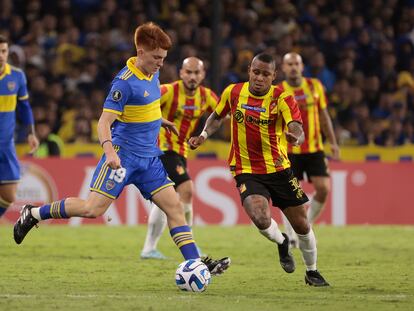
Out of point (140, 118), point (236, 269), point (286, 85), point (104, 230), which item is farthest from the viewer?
point (104, 230)

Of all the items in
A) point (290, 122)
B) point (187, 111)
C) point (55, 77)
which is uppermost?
point (290, 122)

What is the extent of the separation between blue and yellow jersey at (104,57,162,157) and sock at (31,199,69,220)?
0.72 meters

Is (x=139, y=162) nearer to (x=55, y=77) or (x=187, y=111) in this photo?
(x=187, y=111)

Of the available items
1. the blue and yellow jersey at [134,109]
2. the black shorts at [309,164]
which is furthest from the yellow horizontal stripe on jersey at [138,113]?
the black shorts at [309,164]

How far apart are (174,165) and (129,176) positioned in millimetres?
3092

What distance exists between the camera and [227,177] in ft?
53.9

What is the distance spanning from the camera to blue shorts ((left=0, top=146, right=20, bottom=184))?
472 inches

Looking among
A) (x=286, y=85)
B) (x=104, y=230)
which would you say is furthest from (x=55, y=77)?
(x=286, y=85)

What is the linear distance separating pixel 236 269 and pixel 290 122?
2.30 meters

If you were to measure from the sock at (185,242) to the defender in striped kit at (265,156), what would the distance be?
62 cm

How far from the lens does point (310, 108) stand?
12.7 metres

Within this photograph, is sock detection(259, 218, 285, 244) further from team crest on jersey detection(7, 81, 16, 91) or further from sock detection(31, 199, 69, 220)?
team crest on jersey detection(7, 81, 16, 91)

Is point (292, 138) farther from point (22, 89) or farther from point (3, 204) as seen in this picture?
point (3, 204)

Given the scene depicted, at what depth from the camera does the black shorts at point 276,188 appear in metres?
9.26
